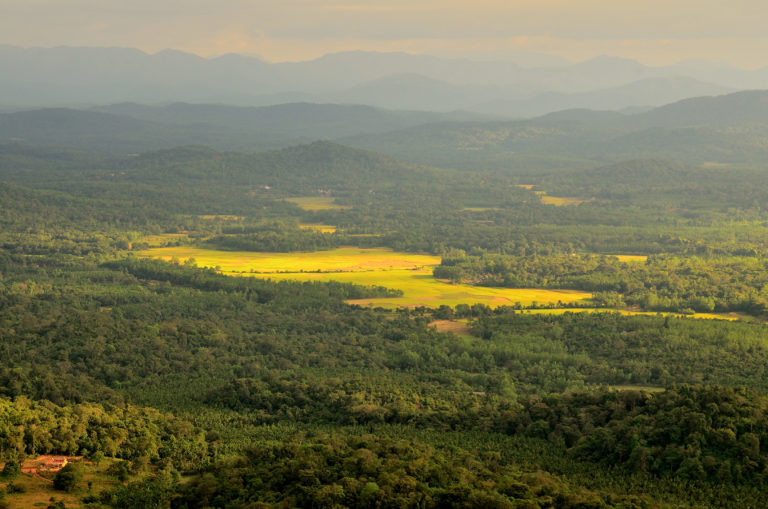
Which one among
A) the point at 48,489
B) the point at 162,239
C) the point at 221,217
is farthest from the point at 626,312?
the point at 221,217

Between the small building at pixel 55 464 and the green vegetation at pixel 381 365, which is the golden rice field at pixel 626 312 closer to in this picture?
the green vegetation at pixel 381 365

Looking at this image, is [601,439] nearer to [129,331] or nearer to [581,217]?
[129,331]

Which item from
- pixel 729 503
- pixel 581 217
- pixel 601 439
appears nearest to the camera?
pixel 729 503

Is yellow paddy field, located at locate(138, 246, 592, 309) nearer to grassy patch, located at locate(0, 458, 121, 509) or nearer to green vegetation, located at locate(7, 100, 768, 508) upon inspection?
green vegetation, located at locate(7, 100, 768, 508)

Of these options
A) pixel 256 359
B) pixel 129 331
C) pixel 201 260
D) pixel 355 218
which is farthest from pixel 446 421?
pixel 355 218

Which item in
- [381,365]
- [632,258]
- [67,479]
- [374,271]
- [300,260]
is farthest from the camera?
[632,258]

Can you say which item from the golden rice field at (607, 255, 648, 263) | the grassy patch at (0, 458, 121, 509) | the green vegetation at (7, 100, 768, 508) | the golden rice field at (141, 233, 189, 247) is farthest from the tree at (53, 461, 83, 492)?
the golden rice field at (141, 233, 189, 247)

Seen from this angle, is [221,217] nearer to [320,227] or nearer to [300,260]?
[320,227]

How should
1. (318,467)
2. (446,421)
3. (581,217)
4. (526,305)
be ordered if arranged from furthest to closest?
(581,217)
(526,305)
(446,421)
(318,467)
